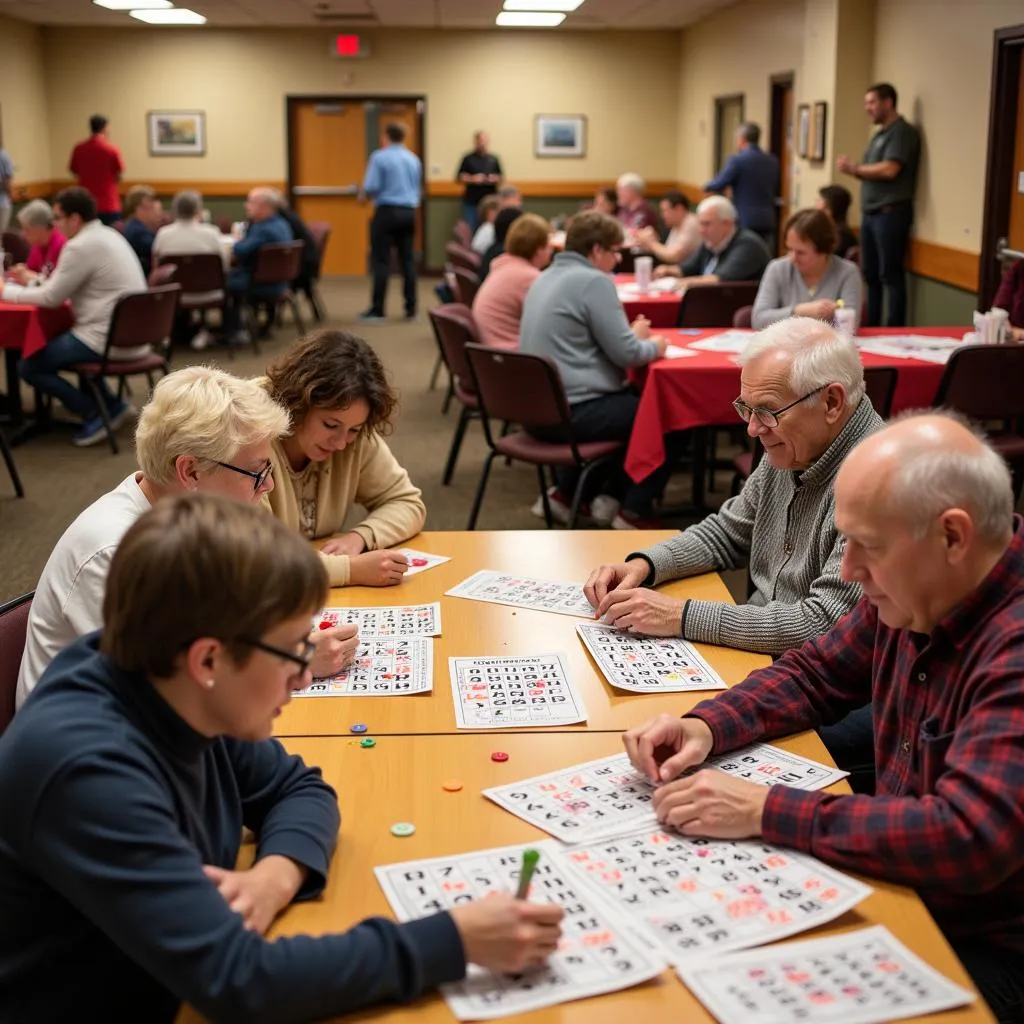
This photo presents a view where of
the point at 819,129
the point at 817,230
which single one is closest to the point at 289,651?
the point at 817,230

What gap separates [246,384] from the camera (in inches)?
91.2

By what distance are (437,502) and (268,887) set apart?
4495 mm

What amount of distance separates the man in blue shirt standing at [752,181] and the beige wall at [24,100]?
777 centimetres

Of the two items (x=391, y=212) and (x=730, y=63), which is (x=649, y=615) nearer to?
(x=391, y=212)

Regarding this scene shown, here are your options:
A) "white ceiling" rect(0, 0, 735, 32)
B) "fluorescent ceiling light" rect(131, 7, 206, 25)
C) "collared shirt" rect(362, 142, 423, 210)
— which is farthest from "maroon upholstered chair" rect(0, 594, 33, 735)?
"fluorescent ceiling light" rect(131, 7, 206, 25)

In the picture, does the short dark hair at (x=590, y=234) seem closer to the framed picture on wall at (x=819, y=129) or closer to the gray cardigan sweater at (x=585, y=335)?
the gray cardigan sweater at (x=585, y=335)

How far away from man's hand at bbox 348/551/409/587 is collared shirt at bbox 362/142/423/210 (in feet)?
31.4

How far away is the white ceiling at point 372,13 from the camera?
12430 mm

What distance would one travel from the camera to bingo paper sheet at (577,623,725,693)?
6.81 feet

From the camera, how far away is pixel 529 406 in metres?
4.66

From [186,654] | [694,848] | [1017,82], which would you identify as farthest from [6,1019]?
[1017,82]

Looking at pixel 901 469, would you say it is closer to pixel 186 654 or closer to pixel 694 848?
pixel 694 848

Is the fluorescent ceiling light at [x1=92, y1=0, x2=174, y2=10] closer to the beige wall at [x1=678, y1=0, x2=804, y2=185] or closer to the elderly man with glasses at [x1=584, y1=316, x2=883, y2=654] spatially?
the beige wall at [x1=678, y1=0, x2=804, y2=185]

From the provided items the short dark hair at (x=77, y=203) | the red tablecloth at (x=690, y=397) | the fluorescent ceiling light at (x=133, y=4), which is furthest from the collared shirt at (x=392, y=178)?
the red tablecloth at (x=690, y=397)
